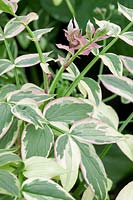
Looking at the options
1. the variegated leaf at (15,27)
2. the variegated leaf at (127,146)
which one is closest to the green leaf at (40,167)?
the variegated leaf at (127,146)

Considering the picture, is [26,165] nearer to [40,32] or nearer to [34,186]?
[34,186]

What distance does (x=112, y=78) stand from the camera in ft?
1.99

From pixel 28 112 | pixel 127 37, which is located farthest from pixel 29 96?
pixel 127 37

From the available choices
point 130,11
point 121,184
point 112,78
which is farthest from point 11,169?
point 121,184

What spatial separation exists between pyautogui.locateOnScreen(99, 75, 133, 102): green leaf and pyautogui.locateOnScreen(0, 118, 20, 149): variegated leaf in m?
0.11

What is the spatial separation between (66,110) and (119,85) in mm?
77

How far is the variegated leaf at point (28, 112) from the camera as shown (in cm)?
53

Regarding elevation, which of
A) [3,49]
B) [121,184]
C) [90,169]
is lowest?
[121,184]

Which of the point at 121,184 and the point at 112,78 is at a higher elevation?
the point at 112,78

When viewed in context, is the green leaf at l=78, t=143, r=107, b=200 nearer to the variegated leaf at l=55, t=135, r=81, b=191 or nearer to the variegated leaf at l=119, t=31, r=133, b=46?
the variegated leaf at l=55, t=135, r=81, b=191

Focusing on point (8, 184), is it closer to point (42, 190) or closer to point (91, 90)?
point (42, 190)

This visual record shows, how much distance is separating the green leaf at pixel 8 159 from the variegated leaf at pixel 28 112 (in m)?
0.04

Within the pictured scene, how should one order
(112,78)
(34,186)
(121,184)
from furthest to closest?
(121,184)
(112,78)
(34,186)

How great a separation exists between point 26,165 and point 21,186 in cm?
3
